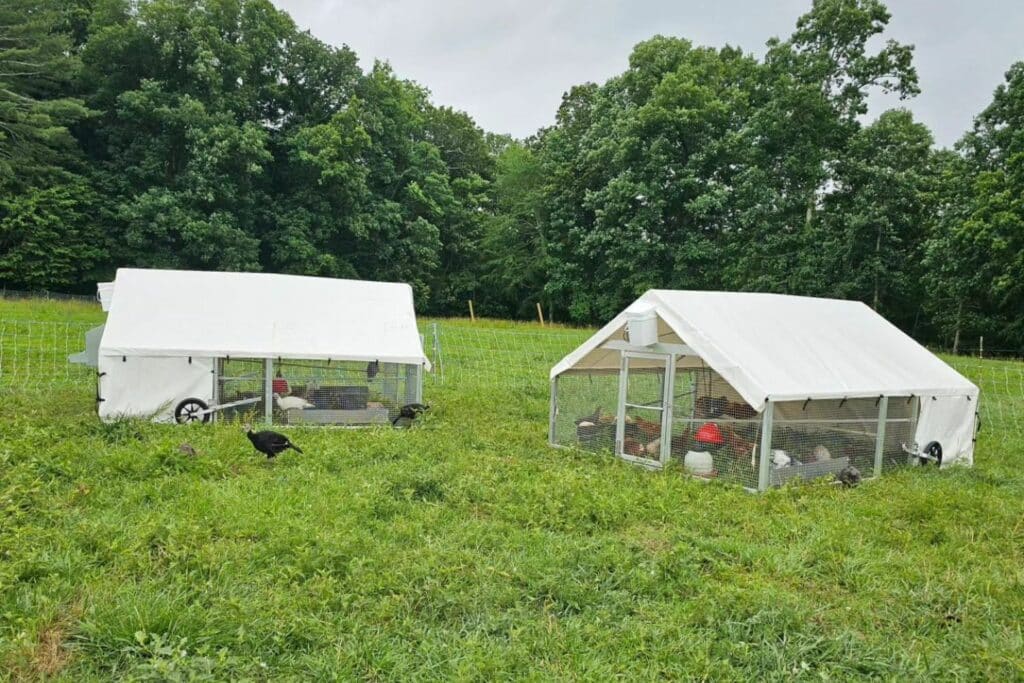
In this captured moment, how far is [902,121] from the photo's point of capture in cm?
2144

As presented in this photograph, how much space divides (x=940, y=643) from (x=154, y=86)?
27627mm

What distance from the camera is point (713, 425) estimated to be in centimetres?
670

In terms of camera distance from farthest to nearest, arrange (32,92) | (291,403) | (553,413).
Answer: (32,92) → (291,403) → (553,413)

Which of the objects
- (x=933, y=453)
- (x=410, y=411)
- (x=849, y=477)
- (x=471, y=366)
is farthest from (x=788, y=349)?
(x=471, y=366)

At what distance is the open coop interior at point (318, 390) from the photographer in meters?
8.49

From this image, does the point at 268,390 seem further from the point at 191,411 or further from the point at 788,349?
the point at 788,349

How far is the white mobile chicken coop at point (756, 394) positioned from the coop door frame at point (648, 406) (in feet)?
0.04

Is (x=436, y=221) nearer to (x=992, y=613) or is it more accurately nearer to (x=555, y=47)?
(x=555, y=47)

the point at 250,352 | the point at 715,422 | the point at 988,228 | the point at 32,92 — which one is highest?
the point at 32,92

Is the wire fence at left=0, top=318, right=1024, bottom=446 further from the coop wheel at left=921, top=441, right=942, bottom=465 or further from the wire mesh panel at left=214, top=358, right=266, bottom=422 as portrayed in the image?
the wire mesh panel at left=214, top=358, right=266, bottom=422

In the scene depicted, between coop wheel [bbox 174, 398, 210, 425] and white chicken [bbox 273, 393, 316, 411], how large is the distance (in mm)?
879

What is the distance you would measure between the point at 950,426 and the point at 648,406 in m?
3.74

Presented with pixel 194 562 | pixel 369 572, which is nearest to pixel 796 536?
pixel 369 572

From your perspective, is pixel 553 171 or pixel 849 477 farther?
pixel 553 171
